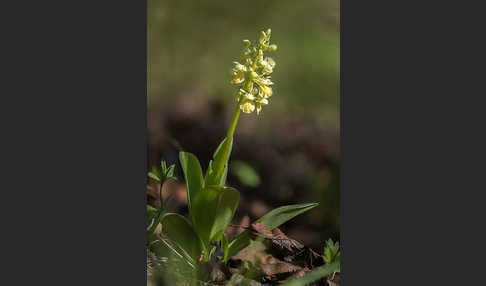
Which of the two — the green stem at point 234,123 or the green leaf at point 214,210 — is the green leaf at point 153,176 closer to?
the green leaf at point 214,210

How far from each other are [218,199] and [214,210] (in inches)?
2.2

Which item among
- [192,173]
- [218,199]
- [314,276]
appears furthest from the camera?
[192,173]

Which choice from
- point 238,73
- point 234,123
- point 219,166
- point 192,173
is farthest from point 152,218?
point 238,73

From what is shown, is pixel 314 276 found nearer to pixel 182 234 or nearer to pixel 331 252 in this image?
pixel 331 252

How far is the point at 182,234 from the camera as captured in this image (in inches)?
108

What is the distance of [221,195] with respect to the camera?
262 centimetres

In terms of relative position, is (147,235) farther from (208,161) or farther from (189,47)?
(189,47)

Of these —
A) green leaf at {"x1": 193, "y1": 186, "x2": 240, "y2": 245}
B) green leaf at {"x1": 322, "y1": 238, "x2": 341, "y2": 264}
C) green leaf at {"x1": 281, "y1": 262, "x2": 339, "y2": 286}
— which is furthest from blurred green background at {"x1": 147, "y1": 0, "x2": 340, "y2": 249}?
green leaf at {"x1": 281, "y1": 262, "x2": 339, "y2": 286}

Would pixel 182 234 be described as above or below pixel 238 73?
below

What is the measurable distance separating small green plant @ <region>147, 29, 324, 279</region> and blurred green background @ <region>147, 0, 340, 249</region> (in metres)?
0.09

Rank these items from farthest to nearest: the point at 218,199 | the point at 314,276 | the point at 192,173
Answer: the point at 192,173, the point at 218,199, the point at 314,276

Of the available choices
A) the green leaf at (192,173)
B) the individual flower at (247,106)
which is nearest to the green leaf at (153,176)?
the green leaf at (192,173)

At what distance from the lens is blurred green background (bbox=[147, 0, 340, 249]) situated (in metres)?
2.79

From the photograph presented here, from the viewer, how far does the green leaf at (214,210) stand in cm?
263
